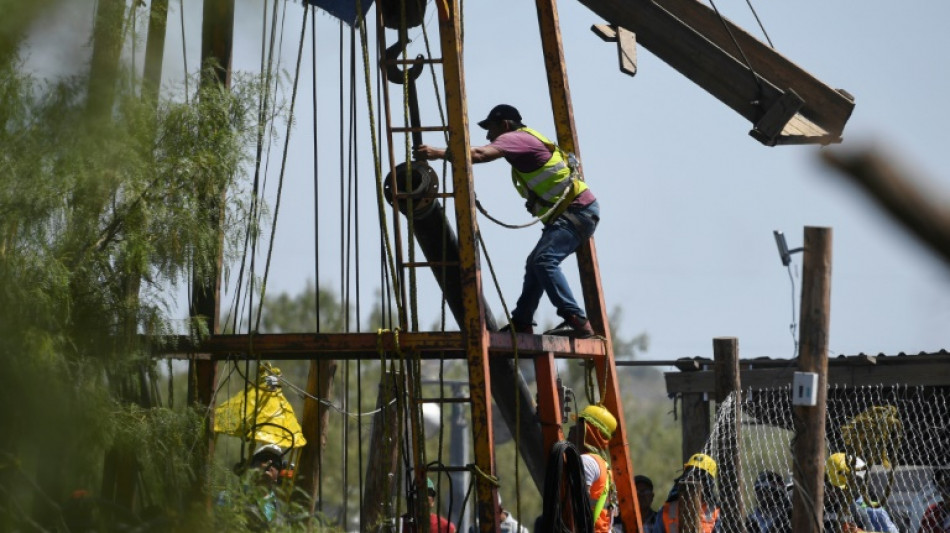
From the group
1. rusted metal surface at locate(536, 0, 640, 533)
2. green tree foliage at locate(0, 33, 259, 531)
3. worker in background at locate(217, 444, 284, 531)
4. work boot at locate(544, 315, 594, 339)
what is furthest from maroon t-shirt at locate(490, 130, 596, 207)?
worker in background at locate(217, 444, 284, 531)

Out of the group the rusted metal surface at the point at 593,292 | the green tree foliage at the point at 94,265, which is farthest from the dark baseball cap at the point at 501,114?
the green tree foliage at the point at 94,265

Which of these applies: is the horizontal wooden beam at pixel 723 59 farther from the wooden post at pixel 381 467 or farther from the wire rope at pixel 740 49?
the wooden post at pixel 381 467

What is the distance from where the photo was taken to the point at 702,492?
25.9ft

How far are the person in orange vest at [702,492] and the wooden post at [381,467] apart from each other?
1.93 metres

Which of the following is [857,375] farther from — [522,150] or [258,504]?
[258,504]

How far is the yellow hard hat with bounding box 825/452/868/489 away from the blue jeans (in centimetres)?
214

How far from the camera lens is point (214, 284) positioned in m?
7.95

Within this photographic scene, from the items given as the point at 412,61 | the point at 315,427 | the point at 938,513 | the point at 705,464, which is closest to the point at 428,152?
the point at 412,61

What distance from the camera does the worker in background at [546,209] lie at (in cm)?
818

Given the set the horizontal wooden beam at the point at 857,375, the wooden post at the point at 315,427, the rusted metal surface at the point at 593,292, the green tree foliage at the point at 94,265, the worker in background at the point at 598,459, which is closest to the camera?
the green tree foliage at the point at 94,265

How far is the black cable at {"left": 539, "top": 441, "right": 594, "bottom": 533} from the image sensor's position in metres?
7.48

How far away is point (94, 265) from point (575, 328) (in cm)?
347

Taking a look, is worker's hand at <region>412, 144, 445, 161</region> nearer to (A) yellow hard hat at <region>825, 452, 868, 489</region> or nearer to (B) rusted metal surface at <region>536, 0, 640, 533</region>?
(B) rusted metal surface at <region>536, 0, 640, 533</region>

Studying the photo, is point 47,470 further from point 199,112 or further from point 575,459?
point 575,459
